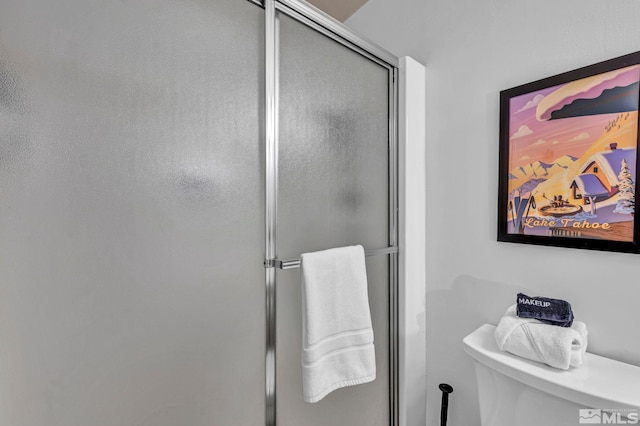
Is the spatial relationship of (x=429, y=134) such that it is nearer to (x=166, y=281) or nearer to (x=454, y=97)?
(x=454, y=97)

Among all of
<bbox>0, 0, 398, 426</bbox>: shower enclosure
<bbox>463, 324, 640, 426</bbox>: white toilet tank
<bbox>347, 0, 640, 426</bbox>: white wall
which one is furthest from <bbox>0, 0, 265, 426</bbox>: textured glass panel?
<bbox>347, 0, 640, 426</bbox>: white wall

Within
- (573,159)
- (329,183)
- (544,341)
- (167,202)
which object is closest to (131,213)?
(167,202)

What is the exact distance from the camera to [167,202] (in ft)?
2.52

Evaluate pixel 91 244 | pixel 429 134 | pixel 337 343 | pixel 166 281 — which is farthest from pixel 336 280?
pixel 429 134

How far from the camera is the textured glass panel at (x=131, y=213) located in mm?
603

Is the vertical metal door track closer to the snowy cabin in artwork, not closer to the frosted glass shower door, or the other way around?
the frosted glass shower door

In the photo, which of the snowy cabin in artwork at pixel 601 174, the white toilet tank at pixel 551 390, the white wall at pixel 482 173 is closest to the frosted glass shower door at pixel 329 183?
the white wall at pixel 482 173

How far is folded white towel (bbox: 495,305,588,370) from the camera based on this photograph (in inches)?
31.9

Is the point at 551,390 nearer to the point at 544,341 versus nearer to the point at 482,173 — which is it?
the point at 544,341

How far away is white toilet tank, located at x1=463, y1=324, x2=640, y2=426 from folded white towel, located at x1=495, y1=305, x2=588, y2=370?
25 millimetres

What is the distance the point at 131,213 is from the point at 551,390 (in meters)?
1.07

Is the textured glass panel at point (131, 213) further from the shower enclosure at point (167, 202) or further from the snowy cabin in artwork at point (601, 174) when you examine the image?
the snowy cabin in artwork at point (601, 174)

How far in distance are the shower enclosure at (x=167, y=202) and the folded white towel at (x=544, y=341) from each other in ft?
1.83

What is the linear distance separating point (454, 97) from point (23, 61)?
1.30 meters
